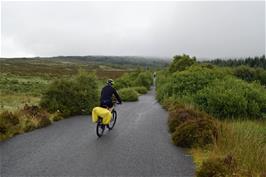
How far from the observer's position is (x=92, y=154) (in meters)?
8.86

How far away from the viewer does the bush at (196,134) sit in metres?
9.68

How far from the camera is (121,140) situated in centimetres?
1080

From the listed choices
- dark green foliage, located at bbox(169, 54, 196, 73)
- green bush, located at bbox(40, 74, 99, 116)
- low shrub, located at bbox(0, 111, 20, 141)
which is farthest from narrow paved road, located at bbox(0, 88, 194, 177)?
dark green foliage, located at bbox(169, 54, 196, 73)

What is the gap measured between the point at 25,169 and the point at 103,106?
4.82 meters

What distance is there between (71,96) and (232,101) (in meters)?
9.82

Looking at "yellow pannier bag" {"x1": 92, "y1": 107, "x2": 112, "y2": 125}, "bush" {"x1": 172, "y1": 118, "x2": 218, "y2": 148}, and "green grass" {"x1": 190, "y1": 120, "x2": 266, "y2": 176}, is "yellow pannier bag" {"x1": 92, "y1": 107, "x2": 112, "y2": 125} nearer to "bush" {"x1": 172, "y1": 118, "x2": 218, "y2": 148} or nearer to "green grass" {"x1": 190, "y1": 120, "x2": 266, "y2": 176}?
"bush" {"x1": 172, "y1": 118, "x2": 218, "y2": 148}

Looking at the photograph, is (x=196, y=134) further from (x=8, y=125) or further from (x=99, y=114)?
(x=8, y=125)

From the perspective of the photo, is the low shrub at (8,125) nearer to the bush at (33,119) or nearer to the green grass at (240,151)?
the bush at (33,119)

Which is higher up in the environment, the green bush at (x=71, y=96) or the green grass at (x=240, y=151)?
the green bush at (x=71, y=96)

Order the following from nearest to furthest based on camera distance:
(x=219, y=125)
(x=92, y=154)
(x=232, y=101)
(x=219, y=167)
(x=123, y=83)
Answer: (x=219, y=167) → (x=92, y=154) → (x=219, y=125) → (x=232, y=101) → (x=123, y=83)

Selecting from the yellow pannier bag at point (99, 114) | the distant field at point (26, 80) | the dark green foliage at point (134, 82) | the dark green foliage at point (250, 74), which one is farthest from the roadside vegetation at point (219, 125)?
the dark green foliage at point (250, 74)

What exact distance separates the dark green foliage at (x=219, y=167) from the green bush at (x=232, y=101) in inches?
377

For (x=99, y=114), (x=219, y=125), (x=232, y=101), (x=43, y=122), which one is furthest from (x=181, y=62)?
(x=99, y=114)

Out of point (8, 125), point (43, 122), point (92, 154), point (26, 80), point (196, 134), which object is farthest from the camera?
point (26, 80)
